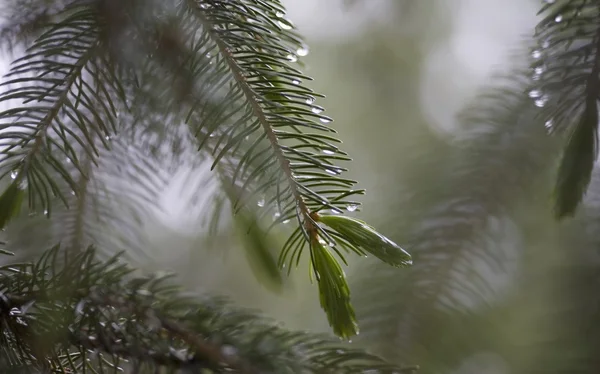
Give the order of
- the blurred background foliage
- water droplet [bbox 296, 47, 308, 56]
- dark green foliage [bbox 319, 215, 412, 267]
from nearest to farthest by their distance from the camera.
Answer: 1. dark green foliage [bbox 319, 215, 412, 267]
2. water droplet [bbox 296, 47, 308, 56]
3. the blurred background foliage

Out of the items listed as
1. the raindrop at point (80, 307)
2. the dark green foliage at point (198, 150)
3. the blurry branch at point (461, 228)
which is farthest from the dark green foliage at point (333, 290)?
the blurry branch at point (461, 228)

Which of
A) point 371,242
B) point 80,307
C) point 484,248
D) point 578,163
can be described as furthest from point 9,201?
point 484,248

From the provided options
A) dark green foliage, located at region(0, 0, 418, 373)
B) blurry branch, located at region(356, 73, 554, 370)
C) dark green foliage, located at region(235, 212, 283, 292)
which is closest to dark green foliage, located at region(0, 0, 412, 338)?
dark green foliage, located at region(0, 0, 418, 373)

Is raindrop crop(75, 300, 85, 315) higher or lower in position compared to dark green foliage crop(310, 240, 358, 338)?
lower

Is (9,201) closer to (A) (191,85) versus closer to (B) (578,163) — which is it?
(A) (191,85)

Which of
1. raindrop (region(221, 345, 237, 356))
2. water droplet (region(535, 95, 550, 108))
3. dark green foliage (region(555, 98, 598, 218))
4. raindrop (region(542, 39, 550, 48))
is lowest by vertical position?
raindrop (region(221, 345, 237, 356))

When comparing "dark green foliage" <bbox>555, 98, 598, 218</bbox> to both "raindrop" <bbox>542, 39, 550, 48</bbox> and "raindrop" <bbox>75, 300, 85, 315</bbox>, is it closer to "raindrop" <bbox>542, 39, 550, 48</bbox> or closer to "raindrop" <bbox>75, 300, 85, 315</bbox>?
"raindrop" <bbox>542, 39, 550, 48</bbox>

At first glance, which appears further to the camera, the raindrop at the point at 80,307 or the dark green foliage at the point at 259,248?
the dark green foliage at the point at 259,248

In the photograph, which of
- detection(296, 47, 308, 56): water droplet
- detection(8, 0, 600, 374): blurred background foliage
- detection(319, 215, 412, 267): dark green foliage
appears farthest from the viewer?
detection(8, 0, 600, 374): blurred background foliage

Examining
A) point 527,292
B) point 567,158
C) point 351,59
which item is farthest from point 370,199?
point 567,158

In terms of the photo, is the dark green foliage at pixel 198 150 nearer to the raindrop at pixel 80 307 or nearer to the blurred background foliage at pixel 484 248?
the raindrop at pixel 80 307
